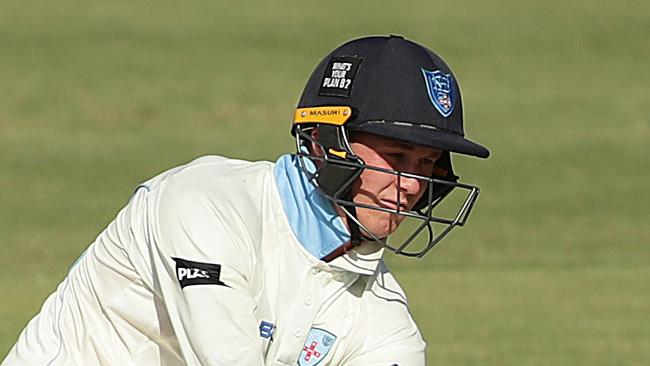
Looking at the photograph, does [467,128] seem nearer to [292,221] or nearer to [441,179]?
[441,179]

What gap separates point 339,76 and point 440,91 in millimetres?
297

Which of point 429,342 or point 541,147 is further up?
point 429,342

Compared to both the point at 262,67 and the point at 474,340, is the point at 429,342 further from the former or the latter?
the point at 262,67

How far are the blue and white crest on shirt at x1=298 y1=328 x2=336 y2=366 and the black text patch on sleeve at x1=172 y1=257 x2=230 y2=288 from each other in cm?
56

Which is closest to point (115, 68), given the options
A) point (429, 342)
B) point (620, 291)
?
point (620, 291)

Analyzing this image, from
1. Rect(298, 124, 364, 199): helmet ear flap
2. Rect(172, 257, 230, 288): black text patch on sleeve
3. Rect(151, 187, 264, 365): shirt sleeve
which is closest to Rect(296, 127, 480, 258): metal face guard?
Rect(298, 124, 364, 199): helmet ear flap

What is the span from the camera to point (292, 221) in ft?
14.6

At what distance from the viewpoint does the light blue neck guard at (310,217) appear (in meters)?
4.46

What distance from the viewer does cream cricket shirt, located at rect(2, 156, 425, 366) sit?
409 centimetres

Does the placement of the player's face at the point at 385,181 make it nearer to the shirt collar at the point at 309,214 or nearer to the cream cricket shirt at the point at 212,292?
the shirt collar at the point at 309,214

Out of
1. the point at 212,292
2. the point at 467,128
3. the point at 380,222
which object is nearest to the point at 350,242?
the point at 380,222

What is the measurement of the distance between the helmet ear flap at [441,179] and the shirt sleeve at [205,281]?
2.10 ft

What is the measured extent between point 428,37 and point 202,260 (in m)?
22.8

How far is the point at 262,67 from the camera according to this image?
25.3m
